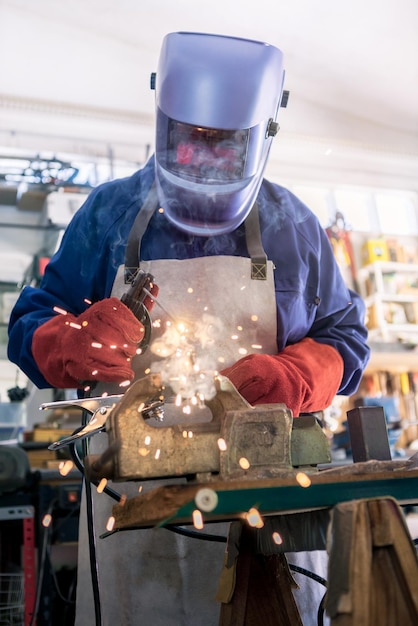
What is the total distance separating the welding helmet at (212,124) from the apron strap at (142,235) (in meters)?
0.05

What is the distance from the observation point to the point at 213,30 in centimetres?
462

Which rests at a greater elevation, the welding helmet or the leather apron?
the welding helmet

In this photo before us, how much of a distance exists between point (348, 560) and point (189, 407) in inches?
32.0

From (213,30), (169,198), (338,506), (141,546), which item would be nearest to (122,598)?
(141,546)

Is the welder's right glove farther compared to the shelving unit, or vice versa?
the shelving unit

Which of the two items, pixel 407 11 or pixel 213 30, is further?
pixel 407 11

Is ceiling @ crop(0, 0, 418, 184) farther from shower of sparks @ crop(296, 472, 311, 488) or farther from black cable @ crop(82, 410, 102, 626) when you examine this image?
shower of sparks @ crop(296, 472, 311, 488)

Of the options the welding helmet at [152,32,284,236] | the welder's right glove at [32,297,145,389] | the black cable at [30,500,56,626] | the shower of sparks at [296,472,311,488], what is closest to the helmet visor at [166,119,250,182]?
the welding helmet at [152,32,284,236]

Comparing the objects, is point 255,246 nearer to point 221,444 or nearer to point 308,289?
point 308,289

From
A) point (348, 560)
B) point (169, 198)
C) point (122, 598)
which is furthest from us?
point (169, 198)

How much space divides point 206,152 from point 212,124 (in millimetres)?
78

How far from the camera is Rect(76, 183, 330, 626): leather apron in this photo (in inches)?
63.4

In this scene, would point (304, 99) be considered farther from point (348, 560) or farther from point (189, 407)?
point (348, 560)

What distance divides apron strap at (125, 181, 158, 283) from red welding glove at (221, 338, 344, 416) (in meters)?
0.39
